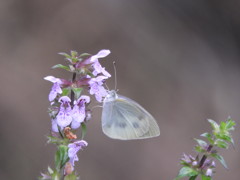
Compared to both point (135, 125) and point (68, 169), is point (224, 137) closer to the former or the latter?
point (135, 125)

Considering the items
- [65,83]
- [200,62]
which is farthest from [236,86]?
[65,83]

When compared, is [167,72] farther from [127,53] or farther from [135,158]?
[135,158]

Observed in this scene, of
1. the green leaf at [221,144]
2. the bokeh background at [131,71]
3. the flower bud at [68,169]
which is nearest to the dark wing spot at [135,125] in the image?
the green leaf at [221,144]

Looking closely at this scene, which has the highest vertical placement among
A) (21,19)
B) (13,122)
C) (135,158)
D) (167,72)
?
(21,19)

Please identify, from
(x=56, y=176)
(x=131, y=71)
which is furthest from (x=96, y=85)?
(x=131, y=71)

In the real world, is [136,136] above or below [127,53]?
below

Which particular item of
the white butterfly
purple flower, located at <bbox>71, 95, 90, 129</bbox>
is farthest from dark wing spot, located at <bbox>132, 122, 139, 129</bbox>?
purple flower, located at <bbox>71, 95, 90, 129</bbox>

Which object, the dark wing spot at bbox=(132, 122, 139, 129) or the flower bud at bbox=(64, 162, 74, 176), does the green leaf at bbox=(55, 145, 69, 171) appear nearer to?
the flower bud at bbox=(64, 162, 74, 176)
